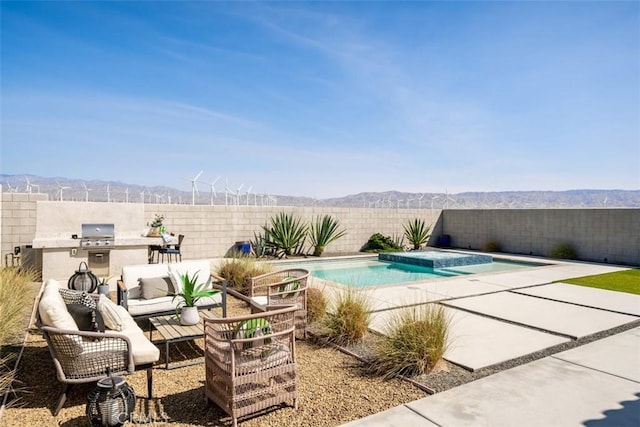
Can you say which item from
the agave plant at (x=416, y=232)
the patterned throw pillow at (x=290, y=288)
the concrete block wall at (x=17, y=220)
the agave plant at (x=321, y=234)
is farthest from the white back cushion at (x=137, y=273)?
the agave plant at (x=416, y=232)

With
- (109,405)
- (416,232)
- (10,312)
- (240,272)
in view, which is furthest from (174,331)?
(416,232)

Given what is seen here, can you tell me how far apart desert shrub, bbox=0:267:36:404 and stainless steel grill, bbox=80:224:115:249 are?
2.03 m

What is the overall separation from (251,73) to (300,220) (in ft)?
17.8

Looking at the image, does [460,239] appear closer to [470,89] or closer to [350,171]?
[470,89]

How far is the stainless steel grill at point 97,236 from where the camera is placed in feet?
27.5

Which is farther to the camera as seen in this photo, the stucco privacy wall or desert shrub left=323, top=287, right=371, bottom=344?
the stucco privacy wall

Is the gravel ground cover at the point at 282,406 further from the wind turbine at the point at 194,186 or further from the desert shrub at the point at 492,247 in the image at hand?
the desert shrub at the point at 492,247

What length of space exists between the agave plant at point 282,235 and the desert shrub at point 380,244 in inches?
126

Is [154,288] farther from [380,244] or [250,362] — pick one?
[380,244]

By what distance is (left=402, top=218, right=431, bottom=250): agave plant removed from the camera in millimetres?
16136

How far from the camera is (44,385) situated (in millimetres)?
3578

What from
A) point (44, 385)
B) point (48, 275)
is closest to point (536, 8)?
point (44, 385)

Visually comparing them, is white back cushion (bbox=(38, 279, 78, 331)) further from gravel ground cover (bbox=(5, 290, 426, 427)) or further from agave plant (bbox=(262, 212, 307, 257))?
agave plant (bbox=(262, 212, 307, 257))

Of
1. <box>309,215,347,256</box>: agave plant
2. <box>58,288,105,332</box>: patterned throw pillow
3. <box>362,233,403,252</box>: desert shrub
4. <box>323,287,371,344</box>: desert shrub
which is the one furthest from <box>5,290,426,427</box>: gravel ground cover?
<box>362,233,403,252</box>: desert shrub
